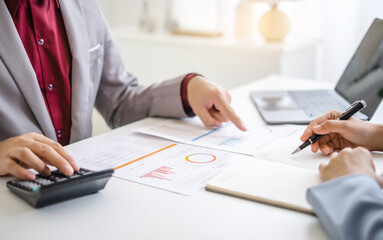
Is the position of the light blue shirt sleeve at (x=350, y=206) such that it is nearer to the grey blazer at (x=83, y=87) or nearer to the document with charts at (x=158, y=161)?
the document with charts at (x=158, y=161)

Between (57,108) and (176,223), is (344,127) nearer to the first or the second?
(176,223)

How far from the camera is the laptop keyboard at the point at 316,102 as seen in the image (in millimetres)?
1288

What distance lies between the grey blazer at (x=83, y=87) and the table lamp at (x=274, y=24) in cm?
108

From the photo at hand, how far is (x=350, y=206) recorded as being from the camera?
0.62 m

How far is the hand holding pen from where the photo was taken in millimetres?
926

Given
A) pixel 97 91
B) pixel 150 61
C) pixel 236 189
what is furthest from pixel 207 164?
pixel 150 61

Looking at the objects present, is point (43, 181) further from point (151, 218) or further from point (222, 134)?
point (222, 134)

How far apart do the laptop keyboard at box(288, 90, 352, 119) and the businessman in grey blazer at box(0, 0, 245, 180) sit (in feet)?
0.80

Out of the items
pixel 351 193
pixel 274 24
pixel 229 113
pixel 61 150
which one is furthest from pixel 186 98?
pixel 274 24

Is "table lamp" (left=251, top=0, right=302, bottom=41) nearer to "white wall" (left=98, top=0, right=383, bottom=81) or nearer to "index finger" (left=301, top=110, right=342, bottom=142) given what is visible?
"white wall" (left=98, top=0, right=383, bottom=81)

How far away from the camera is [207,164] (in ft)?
3.01

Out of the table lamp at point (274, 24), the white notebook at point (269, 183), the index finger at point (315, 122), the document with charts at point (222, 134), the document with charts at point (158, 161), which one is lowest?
the document with charts at point (222, 134)

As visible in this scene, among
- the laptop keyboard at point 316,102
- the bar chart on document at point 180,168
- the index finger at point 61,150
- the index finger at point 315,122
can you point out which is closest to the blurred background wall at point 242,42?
the laptop keyboard at point 316,102

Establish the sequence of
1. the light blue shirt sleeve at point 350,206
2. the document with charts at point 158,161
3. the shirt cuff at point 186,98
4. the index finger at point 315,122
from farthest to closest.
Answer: the shirt cuff at point 186,98
the index finger at point 315,122
the document with charts at point 158,161
the light blue shirt sleeve at point 350,206
